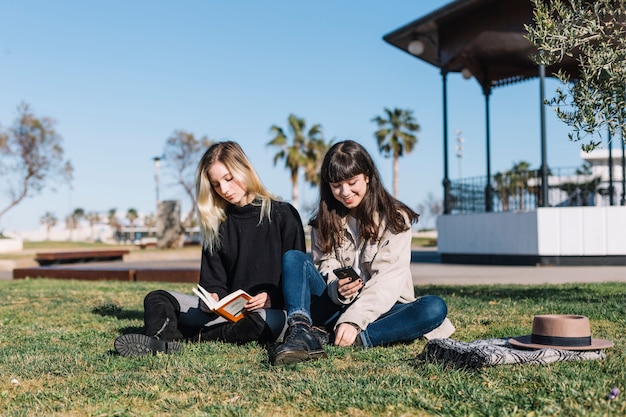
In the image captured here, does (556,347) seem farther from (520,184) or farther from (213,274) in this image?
(520,184)

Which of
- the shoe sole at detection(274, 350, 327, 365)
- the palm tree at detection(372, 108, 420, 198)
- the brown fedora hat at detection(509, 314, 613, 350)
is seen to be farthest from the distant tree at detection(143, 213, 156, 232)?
the brown fedora hat at detection(509, 314, 613, 350)

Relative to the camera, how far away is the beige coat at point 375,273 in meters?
4.01

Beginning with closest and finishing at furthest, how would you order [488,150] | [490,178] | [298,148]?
1. [490,178]
2. [488,150]
3. [298,148]

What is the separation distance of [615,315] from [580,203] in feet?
34.9

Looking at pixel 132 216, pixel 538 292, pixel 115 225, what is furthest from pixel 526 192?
pixel 132 216

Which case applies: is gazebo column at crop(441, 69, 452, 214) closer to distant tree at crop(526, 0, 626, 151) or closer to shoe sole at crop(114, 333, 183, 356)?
distant tree at crop(526, 0, 626, 151)

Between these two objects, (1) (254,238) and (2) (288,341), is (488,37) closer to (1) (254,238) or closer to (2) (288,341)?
(1) (254,238)

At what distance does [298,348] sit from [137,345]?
3.38ft

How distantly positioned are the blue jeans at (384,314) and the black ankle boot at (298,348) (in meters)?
0.31

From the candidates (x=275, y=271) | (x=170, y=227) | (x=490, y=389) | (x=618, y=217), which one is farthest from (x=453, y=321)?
(x=170, y=227)

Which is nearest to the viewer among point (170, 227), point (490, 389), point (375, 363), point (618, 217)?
point (490, 389)

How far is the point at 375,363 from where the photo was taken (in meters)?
3.55

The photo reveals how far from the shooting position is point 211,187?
459cm

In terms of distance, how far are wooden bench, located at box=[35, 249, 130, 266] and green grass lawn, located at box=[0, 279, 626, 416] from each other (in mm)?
16864
